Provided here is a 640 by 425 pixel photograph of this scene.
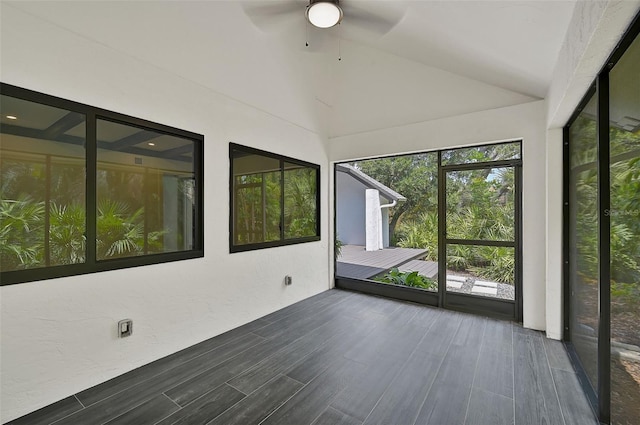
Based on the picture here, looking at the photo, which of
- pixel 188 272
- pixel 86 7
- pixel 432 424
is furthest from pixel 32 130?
pixel 432 424

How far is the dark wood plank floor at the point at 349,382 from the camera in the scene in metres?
1.87

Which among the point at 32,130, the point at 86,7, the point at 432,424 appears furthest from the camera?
the point at 86,7

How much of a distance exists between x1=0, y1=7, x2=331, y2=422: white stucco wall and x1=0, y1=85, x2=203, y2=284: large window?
0.11 meters

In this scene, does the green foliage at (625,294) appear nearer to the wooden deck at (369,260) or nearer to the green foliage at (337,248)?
the wooden deck at (369,260)

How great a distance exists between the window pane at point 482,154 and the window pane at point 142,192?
11.0ft

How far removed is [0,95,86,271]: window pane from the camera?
6.18 ft

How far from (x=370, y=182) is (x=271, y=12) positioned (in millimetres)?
2948

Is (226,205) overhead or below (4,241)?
overhead

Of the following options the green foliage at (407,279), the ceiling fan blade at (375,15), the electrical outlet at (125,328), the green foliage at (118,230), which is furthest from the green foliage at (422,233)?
the electrical outlet at (125,328)

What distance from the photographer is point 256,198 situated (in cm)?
375

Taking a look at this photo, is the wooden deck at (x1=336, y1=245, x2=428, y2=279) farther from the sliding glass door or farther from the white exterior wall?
the sliding glass door

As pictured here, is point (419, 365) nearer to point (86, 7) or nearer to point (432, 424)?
point (432, 424)

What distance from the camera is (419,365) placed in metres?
2.48

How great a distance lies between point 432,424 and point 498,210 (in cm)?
279
